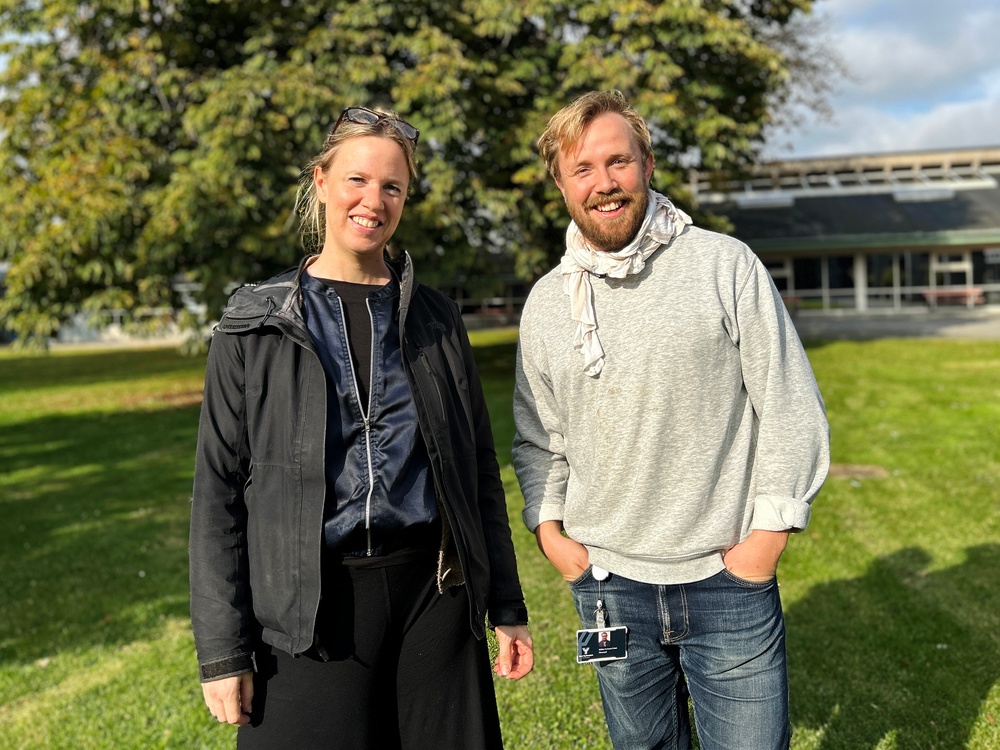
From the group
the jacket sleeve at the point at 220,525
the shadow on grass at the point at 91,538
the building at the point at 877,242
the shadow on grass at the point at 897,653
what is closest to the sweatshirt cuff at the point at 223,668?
the jacket sleeve at the point at 220,525

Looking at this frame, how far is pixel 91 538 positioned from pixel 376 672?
6.31m

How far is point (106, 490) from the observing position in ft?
30.7

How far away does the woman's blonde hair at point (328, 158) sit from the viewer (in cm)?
217

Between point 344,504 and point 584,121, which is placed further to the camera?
point 584,121

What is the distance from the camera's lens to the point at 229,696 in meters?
1.96

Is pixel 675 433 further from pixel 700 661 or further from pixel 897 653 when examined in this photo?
pixel 897 653

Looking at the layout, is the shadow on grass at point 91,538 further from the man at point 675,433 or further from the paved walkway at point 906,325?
the paved walkway at point 906,325

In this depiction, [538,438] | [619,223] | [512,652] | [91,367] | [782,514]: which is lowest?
[91,367]

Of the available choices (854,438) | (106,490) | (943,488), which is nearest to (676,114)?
(854,438)

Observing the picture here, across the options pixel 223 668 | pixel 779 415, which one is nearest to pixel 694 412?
pixel 779 415

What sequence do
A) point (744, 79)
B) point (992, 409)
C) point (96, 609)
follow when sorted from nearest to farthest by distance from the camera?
point (96, 609) < point (992, 409) < point (744, 79)

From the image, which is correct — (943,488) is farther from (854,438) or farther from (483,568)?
(483,568)

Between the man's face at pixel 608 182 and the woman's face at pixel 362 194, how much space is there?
0.47 m

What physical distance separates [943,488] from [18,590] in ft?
24.6
